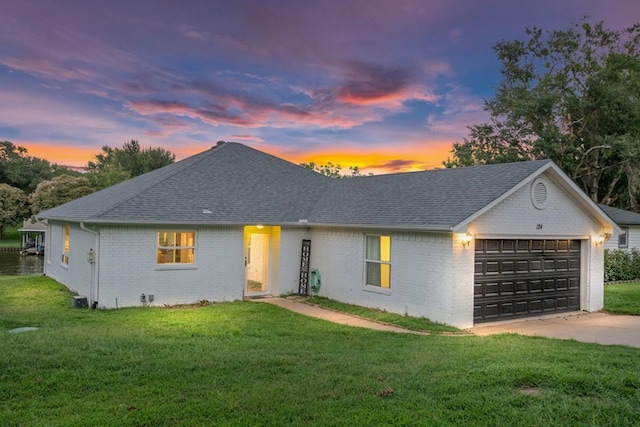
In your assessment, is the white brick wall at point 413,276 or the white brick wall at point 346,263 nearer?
the white brick wall at point 413,276

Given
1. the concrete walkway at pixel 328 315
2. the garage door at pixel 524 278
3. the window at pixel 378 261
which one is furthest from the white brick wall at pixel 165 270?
the garage door at pixel 524 278

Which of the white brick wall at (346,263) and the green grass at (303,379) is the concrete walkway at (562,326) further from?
the green grass at (303,379)

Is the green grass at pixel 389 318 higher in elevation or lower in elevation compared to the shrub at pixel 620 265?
lower

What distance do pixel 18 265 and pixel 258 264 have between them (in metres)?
21.2

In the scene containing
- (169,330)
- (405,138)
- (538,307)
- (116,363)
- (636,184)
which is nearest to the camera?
(116,363)

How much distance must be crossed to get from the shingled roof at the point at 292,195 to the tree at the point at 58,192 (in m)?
28.0

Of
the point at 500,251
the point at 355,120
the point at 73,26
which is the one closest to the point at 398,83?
the point at 355,120

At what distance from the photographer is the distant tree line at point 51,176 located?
4475 centimetres

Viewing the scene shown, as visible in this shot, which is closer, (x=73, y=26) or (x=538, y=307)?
(x=538, y=307)

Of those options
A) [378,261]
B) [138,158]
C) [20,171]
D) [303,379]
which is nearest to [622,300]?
[378,261]

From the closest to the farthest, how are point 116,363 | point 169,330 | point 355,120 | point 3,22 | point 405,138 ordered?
point 116,363, point 169,330, point 3,22, point 355,120, point 405,138

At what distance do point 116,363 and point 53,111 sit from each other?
19.0 metres

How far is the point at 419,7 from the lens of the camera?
53.7 ft

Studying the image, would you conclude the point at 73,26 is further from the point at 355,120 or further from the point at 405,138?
the point at 405,138
